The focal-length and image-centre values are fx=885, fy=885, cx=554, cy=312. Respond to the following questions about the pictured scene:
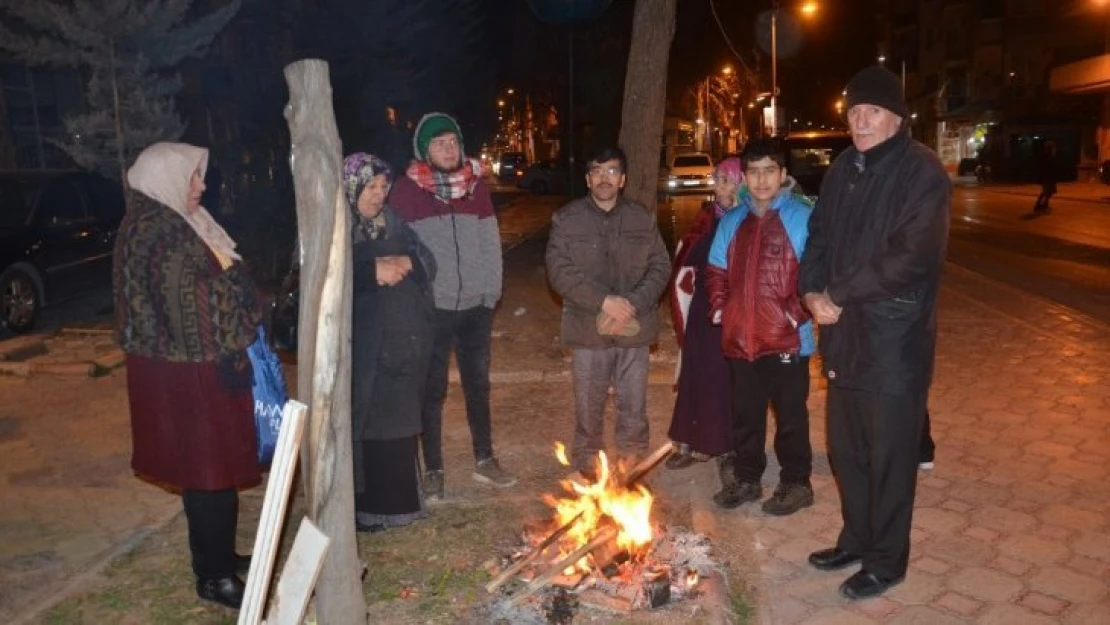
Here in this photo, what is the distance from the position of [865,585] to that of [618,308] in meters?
1.83

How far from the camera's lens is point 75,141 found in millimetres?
11578

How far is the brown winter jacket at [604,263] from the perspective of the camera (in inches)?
192

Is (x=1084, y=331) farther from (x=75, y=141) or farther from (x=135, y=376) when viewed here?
(x=75, y=141)

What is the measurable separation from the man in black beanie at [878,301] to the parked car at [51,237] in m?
9.83

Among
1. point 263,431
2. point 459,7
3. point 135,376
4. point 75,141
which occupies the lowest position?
point 263,431

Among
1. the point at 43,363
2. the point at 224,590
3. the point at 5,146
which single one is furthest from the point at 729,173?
the point at 5,146

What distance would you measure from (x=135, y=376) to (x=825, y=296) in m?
2.90

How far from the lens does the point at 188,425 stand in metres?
3.66

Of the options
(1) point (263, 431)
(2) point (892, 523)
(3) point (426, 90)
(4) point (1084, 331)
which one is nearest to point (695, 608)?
(2) point (892, 523)

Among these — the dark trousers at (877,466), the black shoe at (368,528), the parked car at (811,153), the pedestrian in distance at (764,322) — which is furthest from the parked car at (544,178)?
the dark trousers at (877,466)

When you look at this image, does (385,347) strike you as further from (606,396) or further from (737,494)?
(737,494)

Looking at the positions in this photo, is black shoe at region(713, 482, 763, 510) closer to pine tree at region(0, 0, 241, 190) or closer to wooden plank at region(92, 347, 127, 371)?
wooden plank at region(92, 347, 127, 371)

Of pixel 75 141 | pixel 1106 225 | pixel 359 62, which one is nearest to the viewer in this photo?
pixel 75 141

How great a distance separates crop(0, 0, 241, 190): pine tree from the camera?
10.6 m
